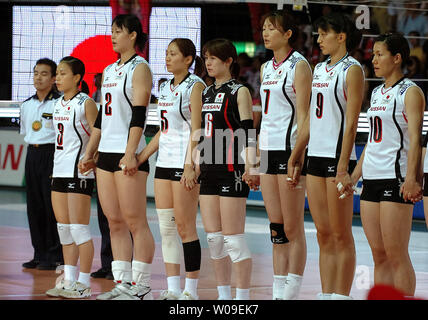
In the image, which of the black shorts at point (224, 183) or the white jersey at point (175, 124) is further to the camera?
the white jersey at point (175, 124)

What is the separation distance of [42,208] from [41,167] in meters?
0.45

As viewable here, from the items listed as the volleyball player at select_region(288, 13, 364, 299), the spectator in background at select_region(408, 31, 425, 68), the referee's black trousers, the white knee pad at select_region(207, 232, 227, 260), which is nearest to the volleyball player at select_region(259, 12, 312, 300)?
the volleyball player at select_region(288, 13, 364, 299)

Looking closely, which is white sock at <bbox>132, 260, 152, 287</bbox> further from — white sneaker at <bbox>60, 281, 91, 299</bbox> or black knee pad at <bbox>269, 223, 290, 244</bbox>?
black knee pad at <bbox>269, 223, 290, 244</bbox>

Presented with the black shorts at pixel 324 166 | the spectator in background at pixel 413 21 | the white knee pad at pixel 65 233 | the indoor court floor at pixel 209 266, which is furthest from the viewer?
the spectator in background at pixel 413 21

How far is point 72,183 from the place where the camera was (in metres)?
7.59

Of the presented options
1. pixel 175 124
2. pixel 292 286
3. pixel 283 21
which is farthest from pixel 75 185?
pixel 283 21

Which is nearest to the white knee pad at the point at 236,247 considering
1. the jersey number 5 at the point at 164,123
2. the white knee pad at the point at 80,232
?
the jersey number 5 at the point at 164,123

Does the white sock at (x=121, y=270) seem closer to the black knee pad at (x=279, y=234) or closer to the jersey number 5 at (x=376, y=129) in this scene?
the black knee pad at (x=279, y=234)

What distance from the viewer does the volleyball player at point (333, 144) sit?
20.6ft

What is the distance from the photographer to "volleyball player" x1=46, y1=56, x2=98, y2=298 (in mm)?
7547

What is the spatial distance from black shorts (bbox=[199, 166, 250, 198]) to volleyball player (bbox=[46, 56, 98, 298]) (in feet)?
4.29

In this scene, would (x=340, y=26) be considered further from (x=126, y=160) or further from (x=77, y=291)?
(x=77, y=291)

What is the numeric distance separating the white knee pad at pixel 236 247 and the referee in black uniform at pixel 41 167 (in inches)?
130
